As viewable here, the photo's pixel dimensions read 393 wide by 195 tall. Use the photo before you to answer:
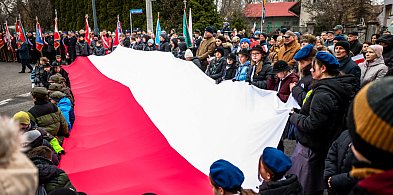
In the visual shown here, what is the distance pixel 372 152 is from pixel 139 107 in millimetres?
4691

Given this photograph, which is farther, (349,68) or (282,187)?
(349,68)

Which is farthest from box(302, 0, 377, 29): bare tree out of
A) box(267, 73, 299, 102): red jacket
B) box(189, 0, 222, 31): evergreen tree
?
box(267, 73, 299, 102): red jacket

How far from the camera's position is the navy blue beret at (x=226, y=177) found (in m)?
2.37

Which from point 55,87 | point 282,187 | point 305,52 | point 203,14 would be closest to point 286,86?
point 305,52

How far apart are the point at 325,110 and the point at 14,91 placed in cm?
1164

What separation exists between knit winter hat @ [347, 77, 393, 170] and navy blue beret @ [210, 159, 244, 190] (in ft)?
4.68

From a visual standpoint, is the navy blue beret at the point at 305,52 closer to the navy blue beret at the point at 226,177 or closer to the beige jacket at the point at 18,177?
the navy blue beret at the point at 226,177

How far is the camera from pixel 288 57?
21.4 ft

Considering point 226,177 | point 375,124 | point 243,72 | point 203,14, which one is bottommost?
point 226,177

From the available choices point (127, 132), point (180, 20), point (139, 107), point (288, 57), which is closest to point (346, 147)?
point (127, 132)

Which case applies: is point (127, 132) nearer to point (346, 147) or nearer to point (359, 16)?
point (346, 147)

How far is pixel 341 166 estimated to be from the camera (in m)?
2.76

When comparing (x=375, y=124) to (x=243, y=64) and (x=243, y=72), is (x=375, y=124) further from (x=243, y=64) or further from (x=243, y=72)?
(x=243, y=64)

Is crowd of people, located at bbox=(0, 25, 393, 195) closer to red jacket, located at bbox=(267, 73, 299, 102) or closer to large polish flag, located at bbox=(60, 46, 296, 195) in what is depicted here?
red jacket, located at bbox=(267, 73, 299, 102)
